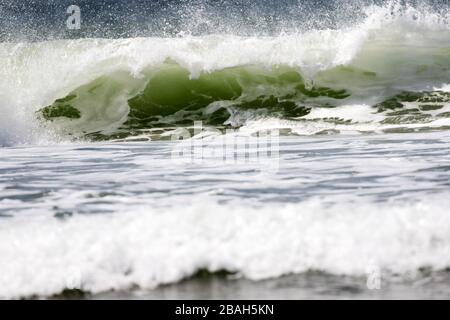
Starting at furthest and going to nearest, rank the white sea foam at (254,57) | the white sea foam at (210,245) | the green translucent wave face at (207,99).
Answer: the white sea foam at (254,57) → the green translucent wave face at (207,99) → the white sea foam at (210,245)

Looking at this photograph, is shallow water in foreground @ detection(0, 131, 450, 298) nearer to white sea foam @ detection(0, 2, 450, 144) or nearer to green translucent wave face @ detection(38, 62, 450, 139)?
green translucent wave face @ detection(38, 62, 450, 139)

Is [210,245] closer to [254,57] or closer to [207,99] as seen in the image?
[207,99]

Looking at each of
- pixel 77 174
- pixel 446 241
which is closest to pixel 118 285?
pixel 446 241

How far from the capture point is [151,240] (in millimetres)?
3076

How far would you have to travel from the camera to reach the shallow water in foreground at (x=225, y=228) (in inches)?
113

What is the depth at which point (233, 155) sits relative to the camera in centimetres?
568

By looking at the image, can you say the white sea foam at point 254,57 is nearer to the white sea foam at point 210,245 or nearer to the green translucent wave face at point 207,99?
the green translucent wave face at point 207,99

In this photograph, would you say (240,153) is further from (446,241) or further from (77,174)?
(446,241)

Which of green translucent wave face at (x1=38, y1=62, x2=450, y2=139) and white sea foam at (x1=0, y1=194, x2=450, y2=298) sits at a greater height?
green translucent wave face at (x1=38, y1=62, x2=450, y2=139)

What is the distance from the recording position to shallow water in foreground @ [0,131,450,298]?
2881mm

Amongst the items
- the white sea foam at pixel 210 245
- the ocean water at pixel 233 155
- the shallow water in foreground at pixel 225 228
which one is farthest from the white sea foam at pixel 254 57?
the white sea foam at pixel 210 245

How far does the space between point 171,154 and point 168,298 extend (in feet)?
10.7

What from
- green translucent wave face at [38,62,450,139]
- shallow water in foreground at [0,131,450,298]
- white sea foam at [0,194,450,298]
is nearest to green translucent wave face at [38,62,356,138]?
green translucent wave face at [38,62,450,139]

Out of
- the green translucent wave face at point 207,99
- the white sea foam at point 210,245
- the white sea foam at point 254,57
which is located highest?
the white sea foam at point 254,57
